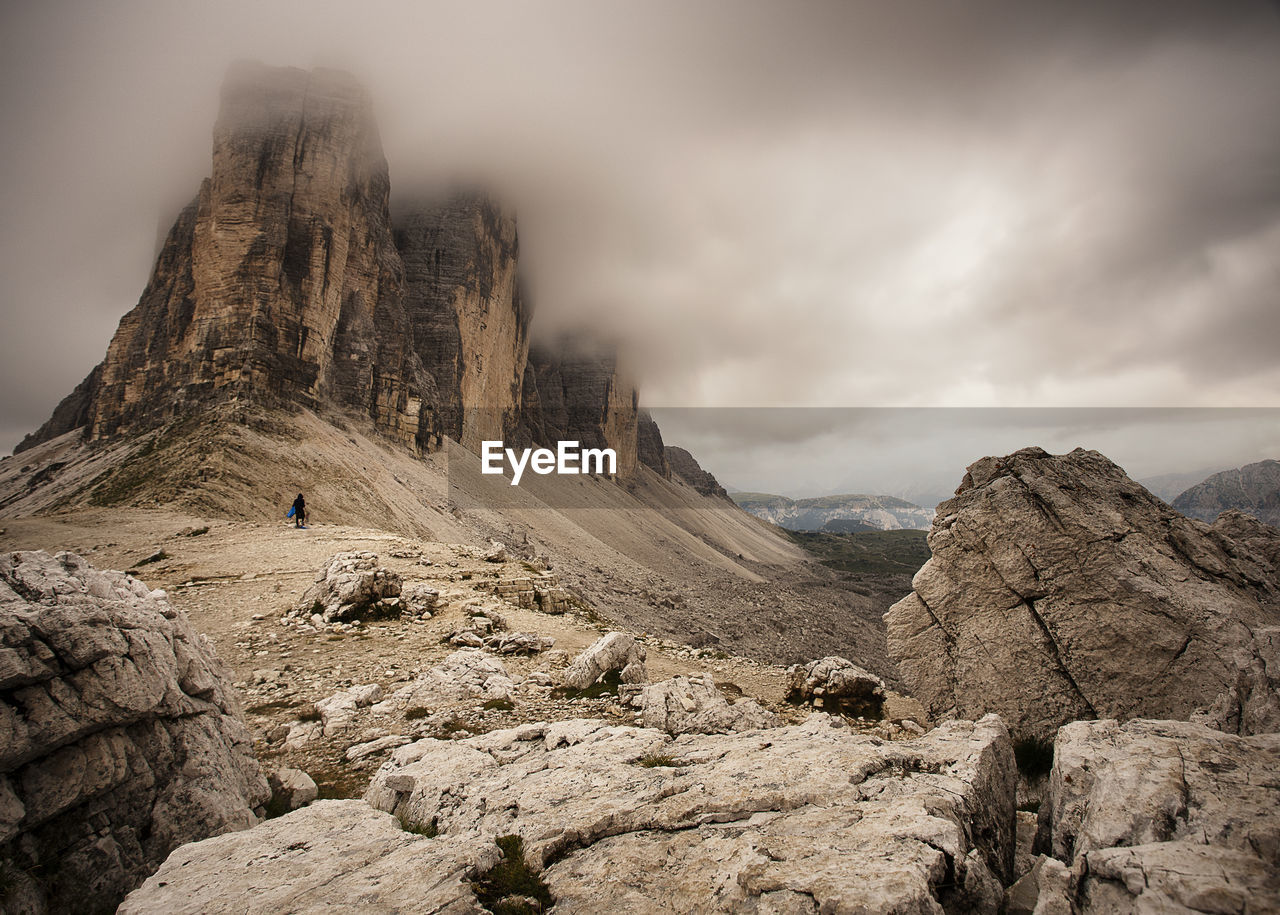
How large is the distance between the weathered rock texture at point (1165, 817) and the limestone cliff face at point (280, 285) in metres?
51.0

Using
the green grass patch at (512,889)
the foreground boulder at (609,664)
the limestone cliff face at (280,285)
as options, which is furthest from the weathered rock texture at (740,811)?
the limestone cliff face at (280,285)

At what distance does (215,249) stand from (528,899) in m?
60.9

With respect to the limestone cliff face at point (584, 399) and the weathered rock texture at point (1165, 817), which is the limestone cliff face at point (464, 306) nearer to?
the limestone cliff face at point (584, 399)

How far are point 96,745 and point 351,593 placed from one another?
979 centimetres

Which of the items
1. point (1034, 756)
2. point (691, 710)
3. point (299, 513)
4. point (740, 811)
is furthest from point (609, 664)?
point (299, 513)

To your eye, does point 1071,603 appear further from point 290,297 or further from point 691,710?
point 290,297

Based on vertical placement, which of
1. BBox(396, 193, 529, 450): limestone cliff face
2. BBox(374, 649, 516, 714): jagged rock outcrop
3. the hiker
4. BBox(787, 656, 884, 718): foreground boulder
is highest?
BBox(396, 193, 529, 450): limestone cliff face

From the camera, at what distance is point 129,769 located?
4.84 metres

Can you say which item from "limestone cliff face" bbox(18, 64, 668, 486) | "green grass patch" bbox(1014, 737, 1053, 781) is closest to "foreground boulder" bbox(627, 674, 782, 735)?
"green grass patch" bbox(1014, 737, 1053, 781)

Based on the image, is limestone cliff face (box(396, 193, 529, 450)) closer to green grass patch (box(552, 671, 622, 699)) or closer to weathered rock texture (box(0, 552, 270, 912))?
green grass patch (box(552, 671, 622, 699))

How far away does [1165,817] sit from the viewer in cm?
396

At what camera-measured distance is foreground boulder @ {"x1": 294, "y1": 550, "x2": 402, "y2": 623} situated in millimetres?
13766

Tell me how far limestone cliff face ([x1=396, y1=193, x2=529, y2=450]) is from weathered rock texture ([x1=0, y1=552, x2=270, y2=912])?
246ft

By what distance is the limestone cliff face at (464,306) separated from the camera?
8256 centimetres
